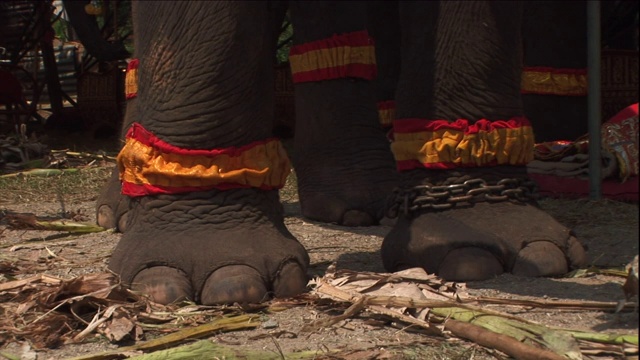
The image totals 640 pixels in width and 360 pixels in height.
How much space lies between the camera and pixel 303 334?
182 cm

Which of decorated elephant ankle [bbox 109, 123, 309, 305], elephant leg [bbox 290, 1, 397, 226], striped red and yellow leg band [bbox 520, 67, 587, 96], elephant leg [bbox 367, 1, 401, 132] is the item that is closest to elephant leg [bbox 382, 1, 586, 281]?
decorated elephant ankle [bbox 109, 123, 309, 305]

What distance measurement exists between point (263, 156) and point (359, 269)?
0.43 m

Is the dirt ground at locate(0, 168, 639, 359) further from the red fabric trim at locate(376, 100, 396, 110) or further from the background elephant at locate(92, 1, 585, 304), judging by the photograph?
the red fabric trim at locate(376, 100, 396, 110)

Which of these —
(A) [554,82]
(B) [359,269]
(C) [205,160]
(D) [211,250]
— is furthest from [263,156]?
(A) [554,82]

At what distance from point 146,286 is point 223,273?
146mm

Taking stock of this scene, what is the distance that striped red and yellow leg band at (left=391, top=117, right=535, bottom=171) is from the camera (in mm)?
2363

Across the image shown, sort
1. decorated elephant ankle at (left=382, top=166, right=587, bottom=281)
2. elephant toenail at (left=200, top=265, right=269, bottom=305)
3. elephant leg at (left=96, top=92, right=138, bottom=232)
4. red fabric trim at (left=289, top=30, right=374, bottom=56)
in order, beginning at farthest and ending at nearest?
red fabric trim at (left=289, top=30, right=374, bottom=56) → elephant leg at (left=96, top=92, right=138, bottom=232) → decorated elephant ankle at (left=382, top=166, right=587, bottom=281) → elephant toenail at (left=200, top=265, right=269, bottom=305)

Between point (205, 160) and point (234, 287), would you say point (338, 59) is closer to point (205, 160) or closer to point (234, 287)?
point (205, 160)

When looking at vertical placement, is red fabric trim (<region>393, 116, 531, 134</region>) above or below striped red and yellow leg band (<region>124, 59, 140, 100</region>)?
below

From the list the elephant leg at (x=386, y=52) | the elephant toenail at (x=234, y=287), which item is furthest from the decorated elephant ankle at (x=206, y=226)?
the elephant leg at (x=386, y=52)

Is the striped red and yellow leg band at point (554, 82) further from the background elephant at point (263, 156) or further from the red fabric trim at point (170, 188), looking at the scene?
the red fabric trim at point (170, 188)

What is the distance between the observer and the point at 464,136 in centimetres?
238

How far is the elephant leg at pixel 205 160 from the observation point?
2.06 meters

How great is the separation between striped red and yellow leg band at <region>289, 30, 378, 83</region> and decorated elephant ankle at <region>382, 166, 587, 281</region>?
2.99ft
